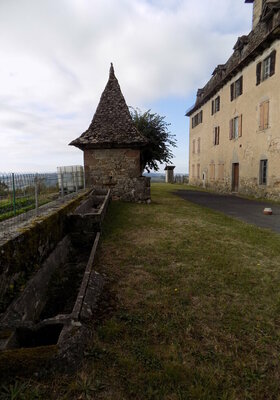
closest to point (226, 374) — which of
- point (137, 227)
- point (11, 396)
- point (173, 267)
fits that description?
point (11, 396)

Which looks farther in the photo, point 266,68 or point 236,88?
point 236,88

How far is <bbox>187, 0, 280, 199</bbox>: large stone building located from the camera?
1317cm

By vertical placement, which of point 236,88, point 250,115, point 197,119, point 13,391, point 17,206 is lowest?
point 13,391

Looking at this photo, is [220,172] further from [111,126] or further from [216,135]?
[111,126]

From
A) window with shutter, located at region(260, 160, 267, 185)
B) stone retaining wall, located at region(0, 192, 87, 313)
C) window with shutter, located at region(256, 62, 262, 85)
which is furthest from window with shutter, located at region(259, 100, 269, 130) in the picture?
stone retaining wall, located at region(0, 192, 87, 313)

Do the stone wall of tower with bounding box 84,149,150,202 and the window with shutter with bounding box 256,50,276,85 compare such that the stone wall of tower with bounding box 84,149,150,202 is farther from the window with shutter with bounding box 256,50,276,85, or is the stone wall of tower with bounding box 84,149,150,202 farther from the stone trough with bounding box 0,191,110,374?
the window with shutter with bounding box 256,50,276,85

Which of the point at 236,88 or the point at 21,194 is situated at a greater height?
the point at 236,88

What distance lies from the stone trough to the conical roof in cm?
692

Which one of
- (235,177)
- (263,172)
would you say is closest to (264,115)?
(263,172)

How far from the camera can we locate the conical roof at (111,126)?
11852 millimetres

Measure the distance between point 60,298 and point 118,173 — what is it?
9289mm

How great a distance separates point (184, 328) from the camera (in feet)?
8.62

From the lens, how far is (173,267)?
4203 mm

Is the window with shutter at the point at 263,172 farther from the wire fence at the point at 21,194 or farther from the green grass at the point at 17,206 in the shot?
the green grass at the point at 17,206
